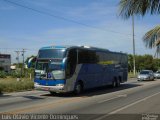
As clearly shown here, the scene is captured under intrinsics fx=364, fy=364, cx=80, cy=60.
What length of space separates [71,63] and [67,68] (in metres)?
0.61

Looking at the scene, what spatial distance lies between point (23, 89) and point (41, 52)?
6.74 metres

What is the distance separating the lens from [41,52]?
885 inches

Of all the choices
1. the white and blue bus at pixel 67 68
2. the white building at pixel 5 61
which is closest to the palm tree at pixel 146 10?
the white and blue bus at pixel 67 68

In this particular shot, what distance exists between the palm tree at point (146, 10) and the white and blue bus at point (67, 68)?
13379mm

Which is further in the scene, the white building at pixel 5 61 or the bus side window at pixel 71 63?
the white building at pixel 5 61

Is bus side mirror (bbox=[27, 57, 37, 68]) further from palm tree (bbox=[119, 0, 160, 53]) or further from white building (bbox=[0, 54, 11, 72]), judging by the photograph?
white building (bbox=[0, 54, 11, 72])

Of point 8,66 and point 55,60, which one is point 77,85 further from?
point 8,66

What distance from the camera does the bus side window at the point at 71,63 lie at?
21688 millimetres

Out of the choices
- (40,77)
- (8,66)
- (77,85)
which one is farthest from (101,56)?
(8,66)

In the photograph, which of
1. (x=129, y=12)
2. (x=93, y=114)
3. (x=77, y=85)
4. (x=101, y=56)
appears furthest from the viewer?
(x=101, y=56)

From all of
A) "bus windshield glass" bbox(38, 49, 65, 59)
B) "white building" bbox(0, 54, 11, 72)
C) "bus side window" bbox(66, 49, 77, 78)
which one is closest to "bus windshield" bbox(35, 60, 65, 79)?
"bus windshield glass" bbox(38, 49, 65, 59)

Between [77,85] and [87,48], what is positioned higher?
[87,48]

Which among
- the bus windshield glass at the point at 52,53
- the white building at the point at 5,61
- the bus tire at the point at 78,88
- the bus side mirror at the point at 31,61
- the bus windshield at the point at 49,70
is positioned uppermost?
the white building at the point at 5,61

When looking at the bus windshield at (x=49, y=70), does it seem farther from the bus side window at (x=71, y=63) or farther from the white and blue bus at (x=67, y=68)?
the bus side window at (x=71, y=63)
